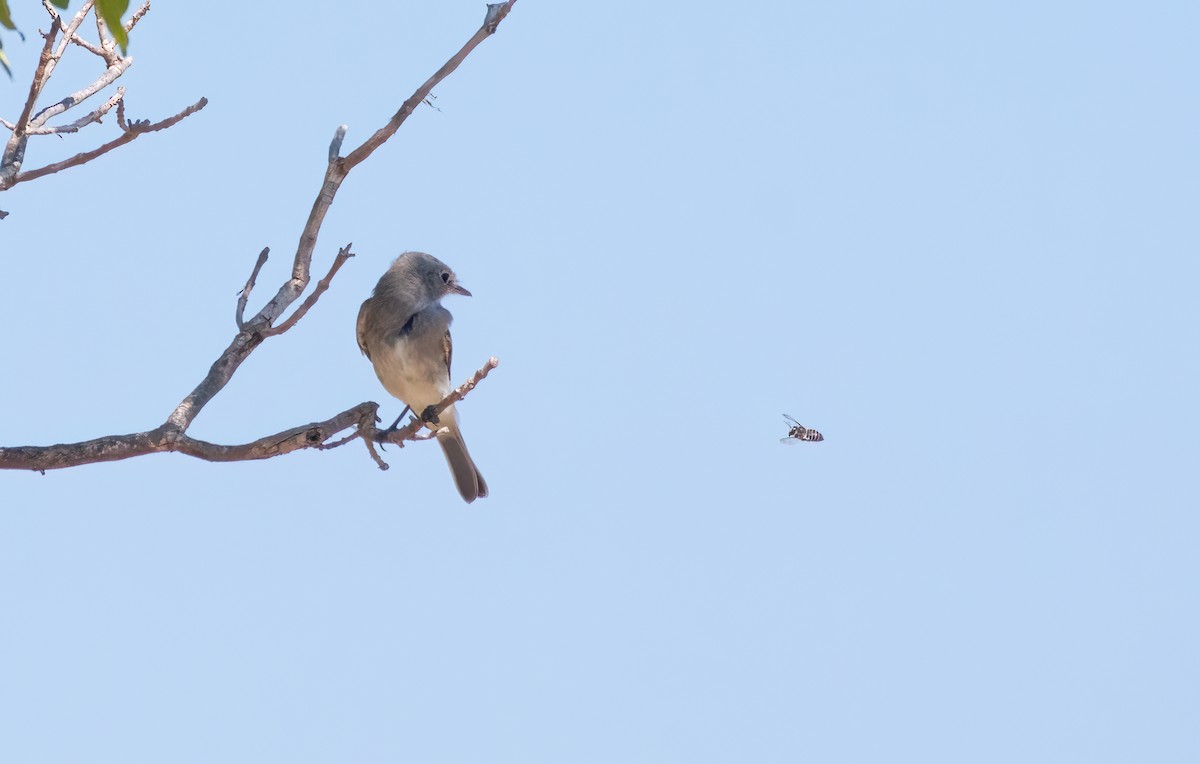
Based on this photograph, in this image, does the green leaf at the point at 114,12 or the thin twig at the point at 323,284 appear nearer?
the green leaf at the point at 114,12

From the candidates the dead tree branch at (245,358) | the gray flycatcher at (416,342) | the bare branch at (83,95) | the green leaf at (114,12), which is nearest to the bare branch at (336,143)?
the dead tree branch at (245,358)

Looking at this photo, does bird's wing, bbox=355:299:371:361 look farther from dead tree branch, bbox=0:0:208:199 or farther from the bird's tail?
dead tree branch, bbox=0:0:208:199

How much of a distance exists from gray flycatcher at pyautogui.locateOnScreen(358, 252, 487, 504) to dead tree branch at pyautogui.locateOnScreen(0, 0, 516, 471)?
2394mm

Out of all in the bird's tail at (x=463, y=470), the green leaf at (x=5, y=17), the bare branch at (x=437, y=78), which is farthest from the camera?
the bird's tail at (x=463, y=470)

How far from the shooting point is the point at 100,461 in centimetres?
547

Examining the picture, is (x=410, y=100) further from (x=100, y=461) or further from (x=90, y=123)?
(x=100, y=461)

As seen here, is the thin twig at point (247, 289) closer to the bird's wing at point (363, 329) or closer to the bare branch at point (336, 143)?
the bare branch at point (336, 143)

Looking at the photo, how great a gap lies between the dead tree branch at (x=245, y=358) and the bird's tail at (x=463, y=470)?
2.98 m

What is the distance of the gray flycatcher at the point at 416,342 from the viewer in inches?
341

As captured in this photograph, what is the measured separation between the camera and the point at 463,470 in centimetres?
929

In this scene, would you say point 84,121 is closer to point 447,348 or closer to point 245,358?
point 245,358

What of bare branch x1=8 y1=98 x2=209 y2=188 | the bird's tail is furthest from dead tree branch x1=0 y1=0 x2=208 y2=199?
the bird's tail

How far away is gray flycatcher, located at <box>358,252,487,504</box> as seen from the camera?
8.66 m

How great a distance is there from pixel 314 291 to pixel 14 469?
4.72 feet
